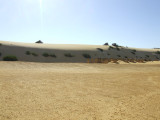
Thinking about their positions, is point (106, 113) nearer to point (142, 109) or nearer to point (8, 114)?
point (142, 109)

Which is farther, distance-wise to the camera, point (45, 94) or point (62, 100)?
point (45, 94)

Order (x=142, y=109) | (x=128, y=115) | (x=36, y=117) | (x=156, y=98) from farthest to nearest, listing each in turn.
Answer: (x=156, y=98) → (x=142, y=109) → (x=128, y=115) → (x=36, y=117)

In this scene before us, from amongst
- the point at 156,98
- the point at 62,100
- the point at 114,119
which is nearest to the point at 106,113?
the point at 114,119

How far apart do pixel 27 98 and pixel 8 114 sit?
157 cm

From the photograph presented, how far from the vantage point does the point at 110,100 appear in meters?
6.30

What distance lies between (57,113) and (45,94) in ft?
7.34

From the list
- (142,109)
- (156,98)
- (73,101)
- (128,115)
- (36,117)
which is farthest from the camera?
(156,98)

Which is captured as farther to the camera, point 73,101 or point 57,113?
point 73,101

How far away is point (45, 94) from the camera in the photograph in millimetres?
6887

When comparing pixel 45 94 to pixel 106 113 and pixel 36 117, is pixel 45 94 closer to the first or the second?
pixel 36 117

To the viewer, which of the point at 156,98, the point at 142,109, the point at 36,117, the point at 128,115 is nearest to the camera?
the point at 36,117

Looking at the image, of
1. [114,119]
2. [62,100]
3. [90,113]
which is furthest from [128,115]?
[62,100]

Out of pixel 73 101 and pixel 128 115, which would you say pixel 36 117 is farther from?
pixel 128 115

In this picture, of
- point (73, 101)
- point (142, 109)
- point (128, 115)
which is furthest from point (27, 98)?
point (142, 109)
